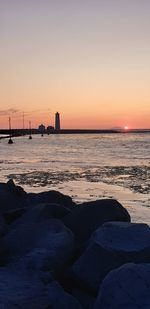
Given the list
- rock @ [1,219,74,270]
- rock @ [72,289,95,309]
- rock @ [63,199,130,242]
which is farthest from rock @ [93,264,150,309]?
rock @ [63,199,130,242]

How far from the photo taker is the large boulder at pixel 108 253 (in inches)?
212

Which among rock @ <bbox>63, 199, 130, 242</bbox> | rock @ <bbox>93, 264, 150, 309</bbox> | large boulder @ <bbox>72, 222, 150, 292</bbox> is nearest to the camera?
rock @ <bbox>93, 264, 150, 309</bbox>

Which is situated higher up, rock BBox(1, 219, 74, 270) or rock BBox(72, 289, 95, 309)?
rock BBox(1, 219, 74, 270)

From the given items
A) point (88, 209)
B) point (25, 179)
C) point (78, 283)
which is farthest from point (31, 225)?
point (25, 179)

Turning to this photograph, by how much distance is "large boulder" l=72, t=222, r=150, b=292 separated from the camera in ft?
17.7

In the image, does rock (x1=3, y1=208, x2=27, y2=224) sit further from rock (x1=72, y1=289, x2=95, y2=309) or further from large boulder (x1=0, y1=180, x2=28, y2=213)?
rock (x1=72, y1=289, x2=95, y2=309)

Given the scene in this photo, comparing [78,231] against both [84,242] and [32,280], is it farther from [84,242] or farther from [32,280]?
[32,280]

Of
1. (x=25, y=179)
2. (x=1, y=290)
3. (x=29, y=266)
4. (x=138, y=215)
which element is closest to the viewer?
(x=1, y=290)

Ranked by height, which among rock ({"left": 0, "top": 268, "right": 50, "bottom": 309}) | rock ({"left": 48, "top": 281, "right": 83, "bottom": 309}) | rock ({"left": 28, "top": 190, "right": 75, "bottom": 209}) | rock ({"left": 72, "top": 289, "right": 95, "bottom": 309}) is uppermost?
rock ({"left": 28, "top": 190, "right": 75, "bottom": 209})

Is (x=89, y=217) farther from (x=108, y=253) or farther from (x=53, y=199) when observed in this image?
(x=53, y=199)

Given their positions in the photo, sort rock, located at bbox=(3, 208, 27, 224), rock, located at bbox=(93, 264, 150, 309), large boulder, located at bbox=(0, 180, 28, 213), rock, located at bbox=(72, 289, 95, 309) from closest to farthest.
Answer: rock, located at bbox=(93, 264, 150, 309), rock, located at bbox=(72, 289, 95, 309), rock, located at bbox=(3, 208, 27, 224), large boulder, located at bbox=(0, 180, 28, 213)

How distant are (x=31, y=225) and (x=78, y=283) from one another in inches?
56.2

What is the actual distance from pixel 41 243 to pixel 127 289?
205cm

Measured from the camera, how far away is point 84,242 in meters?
6.67
